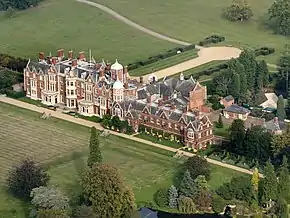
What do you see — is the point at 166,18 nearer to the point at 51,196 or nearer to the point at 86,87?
the point at 86,87

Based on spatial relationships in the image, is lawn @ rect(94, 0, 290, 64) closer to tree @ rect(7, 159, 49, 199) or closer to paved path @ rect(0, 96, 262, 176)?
paved path @ rect(0, 96, 262, 176)

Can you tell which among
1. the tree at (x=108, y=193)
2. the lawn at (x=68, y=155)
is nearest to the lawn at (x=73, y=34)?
the lawn at (x=68, y=155)

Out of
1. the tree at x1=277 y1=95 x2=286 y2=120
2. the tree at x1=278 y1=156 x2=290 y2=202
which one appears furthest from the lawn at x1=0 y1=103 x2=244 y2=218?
the tree at x1=277 y1=95 x2=286 y2=120

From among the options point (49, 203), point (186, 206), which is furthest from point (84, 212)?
point (186, 206)

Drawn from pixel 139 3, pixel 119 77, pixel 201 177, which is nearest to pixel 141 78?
pixel 119 77

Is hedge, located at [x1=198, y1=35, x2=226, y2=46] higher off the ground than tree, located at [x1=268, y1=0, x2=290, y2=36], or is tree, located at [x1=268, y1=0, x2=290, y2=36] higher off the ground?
tree, located at [x1=268, y1=0, x2=290, y2=36]

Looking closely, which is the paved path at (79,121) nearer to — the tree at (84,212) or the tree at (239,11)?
the tree at (84,212)
